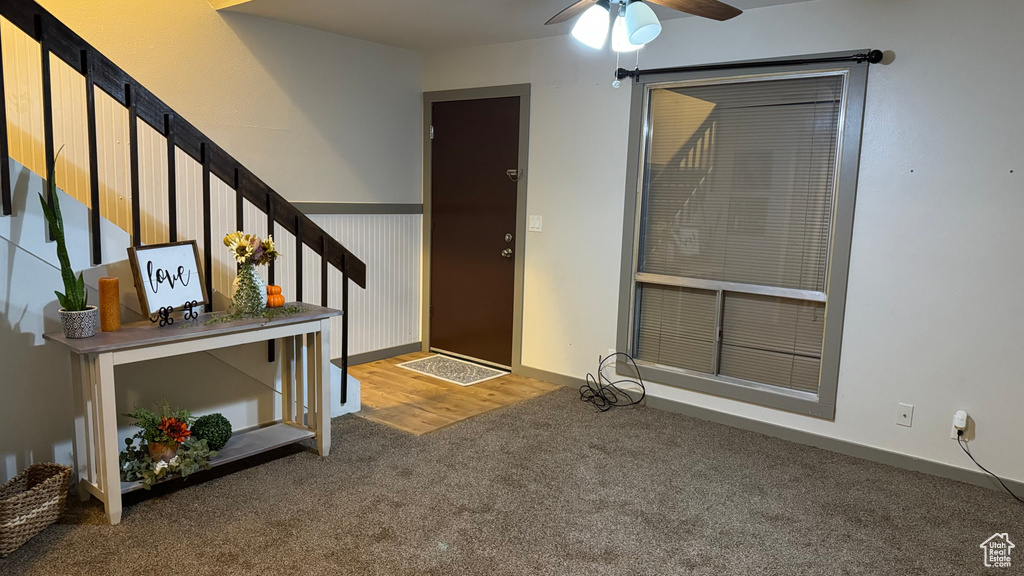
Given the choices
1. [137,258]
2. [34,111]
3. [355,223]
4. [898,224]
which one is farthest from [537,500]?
[34,111]

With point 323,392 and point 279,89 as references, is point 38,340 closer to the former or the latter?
point 323,392

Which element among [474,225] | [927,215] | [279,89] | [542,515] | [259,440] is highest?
[279,89]

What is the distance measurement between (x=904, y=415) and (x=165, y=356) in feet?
10.5

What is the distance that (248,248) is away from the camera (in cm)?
279

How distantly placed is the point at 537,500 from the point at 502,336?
2.04m

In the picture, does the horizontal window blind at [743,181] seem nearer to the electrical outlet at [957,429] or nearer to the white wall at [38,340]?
the electrical outlet at [957,429]

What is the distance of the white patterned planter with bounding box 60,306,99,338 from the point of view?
232 cm

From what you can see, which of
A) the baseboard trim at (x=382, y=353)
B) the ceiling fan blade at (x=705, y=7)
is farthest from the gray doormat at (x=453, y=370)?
the ceiling fan blade at (x=705, y=7)

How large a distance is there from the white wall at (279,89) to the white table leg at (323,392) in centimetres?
143

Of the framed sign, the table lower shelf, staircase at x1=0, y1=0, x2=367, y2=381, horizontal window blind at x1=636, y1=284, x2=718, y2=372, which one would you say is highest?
staircase at x1=0, y1=0, x2=367, y2=381

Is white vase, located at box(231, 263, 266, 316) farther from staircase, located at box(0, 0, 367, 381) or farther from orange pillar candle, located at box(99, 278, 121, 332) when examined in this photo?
orange pillar candle, located at box(99, 278, 121, 332)

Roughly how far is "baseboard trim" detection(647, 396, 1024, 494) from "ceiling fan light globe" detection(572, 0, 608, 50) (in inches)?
82.4

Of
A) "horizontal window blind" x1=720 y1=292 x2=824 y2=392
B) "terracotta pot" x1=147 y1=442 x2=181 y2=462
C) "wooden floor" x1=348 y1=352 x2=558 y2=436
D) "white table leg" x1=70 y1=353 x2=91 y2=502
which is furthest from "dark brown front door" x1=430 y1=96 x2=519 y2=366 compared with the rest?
"white table leg" x1=70 y1=353 x2=91 y2=502

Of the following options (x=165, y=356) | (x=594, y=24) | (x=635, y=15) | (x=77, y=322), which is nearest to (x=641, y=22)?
(x=635, y=15)
